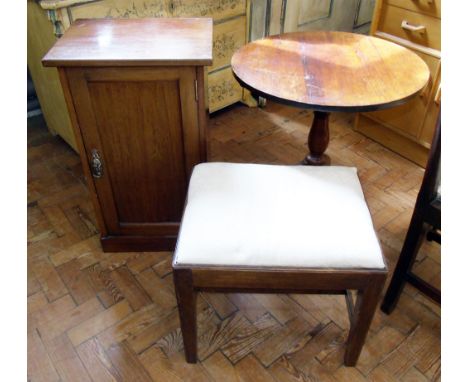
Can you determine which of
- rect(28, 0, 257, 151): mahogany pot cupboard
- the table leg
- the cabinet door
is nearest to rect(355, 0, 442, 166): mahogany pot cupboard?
the table leg

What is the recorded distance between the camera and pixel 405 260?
4.51 ft

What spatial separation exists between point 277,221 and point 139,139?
0.62 meters

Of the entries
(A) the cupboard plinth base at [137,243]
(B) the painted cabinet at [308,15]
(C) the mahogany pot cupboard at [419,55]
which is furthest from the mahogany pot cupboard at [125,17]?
(C) the mahogany pot cupboard at [419,55]

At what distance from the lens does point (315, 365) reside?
134cm

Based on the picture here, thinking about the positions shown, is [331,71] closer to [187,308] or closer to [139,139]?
[139,139]

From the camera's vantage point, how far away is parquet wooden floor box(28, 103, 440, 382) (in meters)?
1.33

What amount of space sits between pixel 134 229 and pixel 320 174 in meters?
0.81

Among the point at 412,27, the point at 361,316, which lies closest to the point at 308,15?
the point at 412,27

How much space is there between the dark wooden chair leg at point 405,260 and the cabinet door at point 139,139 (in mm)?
770

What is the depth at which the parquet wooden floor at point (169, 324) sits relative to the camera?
1.33m

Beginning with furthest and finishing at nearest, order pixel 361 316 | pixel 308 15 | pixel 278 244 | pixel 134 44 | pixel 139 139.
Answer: pixel 308 15, pixel 139 139, pixel 134 44, pixel 361 316, pixel 278 244

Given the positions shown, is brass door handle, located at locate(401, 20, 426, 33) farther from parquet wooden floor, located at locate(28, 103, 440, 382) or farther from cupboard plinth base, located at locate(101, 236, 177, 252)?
cupboard plinth base, located at locate(101, 236, 177, 252)

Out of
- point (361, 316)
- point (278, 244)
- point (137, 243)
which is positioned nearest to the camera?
point (278, 244)
